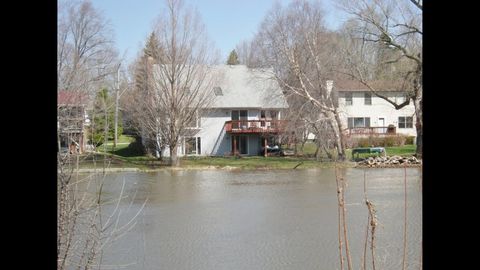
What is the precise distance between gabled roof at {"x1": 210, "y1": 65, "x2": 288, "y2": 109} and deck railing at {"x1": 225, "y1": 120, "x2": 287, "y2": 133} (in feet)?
4.26

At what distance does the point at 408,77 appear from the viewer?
26.2 m

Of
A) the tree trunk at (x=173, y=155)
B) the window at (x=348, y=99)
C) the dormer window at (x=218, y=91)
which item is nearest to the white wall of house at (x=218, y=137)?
the dormer window at (x=218, y=91)

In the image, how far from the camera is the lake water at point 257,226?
8.06 metres

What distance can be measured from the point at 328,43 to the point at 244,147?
8.46m

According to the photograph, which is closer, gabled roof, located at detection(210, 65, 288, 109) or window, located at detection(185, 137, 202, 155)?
gabled roof, located at detection(210, 65, 288, 109)

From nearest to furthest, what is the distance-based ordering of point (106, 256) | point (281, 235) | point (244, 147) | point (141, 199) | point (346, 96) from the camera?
point (106, 256) < point (281, 235) < point (141, 199) < point (244, 147) < point (346, 96)

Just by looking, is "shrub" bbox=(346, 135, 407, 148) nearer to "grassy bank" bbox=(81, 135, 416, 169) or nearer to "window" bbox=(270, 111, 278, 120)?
"grassy bank" bbox=(81, 135, 416, 169)

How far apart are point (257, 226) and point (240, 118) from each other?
75.1 feet

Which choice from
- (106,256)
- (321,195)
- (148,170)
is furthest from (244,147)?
(106,256)

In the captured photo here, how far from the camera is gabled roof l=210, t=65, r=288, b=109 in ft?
106

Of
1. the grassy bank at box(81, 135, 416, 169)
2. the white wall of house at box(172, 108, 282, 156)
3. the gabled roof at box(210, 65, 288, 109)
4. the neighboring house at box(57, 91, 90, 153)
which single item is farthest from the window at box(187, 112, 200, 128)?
the neighboring house at box(57, 91, 90, 153)
